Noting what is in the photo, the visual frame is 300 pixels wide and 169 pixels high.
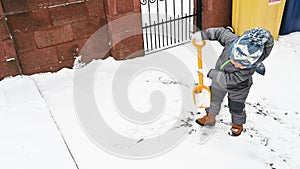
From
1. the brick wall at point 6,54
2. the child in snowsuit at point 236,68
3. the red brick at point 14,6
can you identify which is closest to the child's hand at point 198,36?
the child in snowsuit at point 236,68

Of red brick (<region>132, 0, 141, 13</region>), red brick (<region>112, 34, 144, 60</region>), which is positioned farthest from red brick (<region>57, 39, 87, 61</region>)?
red brick (<region>132, 0, 141, 13</region>)

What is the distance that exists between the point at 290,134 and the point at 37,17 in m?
2.83

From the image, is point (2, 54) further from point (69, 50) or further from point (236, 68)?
point (236, 68)

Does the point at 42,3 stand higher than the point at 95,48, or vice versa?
the point at 42,3

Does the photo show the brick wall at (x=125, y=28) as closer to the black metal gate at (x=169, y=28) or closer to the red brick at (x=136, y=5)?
the red brick at (x=136, y=5)

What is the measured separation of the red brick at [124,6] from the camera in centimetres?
362

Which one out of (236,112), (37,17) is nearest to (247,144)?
(236,112)

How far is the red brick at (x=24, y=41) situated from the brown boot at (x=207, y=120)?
2034 mm

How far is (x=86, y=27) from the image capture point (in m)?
3.67

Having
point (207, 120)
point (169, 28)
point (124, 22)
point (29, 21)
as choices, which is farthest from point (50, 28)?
point (207, 120)

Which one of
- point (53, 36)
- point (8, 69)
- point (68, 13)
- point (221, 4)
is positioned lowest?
point (8, 69)

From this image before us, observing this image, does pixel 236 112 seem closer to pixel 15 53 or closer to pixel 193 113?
pixel 193 113

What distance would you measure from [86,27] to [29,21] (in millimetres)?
639

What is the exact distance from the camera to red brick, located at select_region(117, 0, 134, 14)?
11.9 ft
